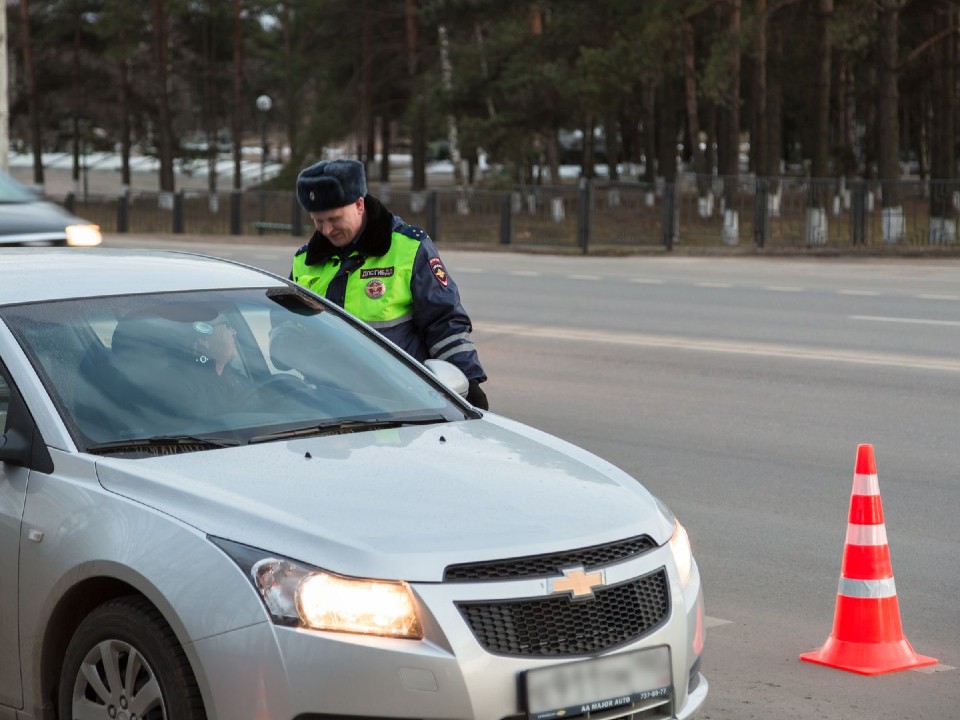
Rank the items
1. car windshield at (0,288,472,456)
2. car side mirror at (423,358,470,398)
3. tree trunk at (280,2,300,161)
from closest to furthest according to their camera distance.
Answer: car windshield at (0,288,472,456) < car side mirror at (423,358,470,398) < tree trunk at (280,2,300,161)

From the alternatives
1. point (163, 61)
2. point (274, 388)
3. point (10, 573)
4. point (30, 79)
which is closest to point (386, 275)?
point (274, 388)

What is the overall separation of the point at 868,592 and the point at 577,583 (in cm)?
201

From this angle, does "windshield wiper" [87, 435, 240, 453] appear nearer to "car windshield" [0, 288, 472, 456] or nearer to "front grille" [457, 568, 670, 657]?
"car windshield" [0, 288, 472, 456]

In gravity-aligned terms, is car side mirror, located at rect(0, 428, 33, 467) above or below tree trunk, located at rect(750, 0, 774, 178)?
below

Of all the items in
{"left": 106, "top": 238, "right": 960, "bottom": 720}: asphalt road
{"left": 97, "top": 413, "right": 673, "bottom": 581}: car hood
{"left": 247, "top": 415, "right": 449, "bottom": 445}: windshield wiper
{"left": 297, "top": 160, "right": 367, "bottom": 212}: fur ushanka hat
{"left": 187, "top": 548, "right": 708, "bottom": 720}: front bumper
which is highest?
{"left": 297, "top": 160, "right": 367, "bottom": 212}: fur ushanka hat

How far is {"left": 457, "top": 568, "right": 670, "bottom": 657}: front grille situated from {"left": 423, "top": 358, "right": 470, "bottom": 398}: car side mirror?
149 cm

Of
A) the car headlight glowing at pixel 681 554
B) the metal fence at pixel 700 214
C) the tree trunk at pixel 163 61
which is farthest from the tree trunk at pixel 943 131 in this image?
the car headlight glowing at pixel 681 554

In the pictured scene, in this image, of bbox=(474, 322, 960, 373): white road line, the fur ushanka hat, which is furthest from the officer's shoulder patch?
bbox=(474, 322, 960, 373): white road line

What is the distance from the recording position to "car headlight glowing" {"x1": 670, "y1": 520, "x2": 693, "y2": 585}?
4.17m

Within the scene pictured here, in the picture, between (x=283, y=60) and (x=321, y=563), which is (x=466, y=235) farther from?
A: (x=321, y=563)

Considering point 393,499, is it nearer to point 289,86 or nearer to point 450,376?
point 450,376

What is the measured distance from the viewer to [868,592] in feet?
17.9

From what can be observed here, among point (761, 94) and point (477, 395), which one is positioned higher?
point (761, 94)

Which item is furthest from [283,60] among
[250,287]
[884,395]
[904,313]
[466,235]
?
[250,287]
